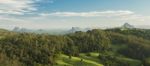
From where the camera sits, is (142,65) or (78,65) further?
(142,65)

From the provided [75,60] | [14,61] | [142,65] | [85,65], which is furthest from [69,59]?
[142,65]

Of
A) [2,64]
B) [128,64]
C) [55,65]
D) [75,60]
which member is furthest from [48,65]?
[128,64]

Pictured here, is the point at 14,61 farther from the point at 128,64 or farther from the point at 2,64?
the point at 128,64

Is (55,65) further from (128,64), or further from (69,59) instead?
(128,64)

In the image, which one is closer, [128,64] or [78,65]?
[78,65]

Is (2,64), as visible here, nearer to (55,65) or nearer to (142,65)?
(55,65)

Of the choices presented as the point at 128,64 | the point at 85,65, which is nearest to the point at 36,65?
the point at 85,65

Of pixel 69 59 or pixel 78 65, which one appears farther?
pixel 69 59
